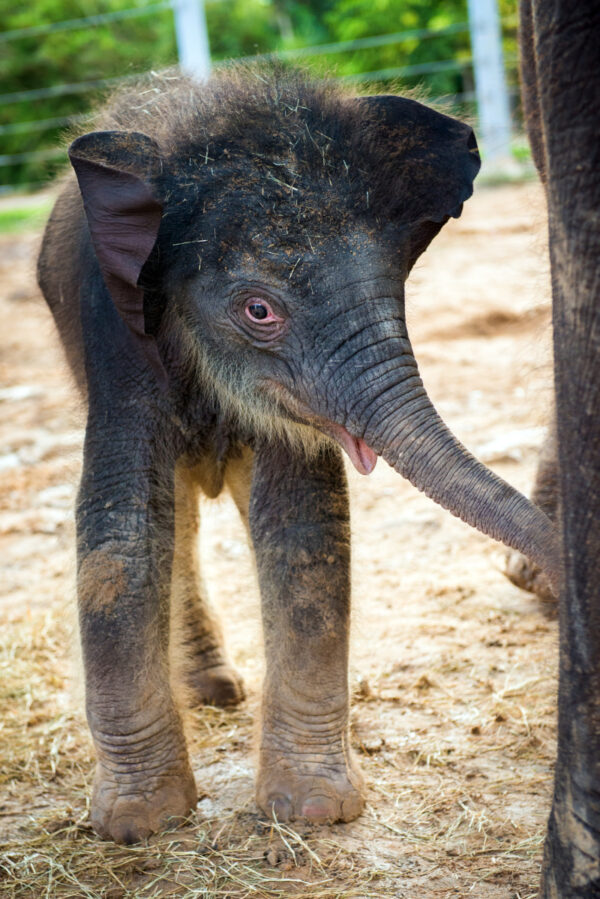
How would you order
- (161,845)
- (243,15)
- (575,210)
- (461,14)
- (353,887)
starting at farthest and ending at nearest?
1. (243,15)
2. (461,14)
3. (161,845)
4. (353,887)
5. (575,210)

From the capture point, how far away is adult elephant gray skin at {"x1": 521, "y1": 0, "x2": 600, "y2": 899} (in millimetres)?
2139

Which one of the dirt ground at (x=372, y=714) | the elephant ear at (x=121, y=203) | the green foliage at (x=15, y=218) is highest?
the green foliage at (x=15, y=218)

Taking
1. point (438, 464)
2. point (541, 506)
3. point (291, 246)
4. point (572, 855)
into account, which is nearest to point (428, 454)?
point (438, 464)

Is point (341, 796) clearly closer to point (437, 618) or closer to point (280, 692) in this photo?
point (280, 692)

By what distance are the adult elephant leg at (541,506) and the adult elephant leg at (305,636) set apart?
1.03 m

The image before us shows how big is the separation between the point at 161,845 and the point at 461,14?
21.1 meters

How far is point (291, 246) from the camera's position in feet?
10.5

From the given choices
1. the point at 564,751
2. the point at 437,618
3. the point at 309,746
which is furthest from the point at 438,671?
the point at 564,751

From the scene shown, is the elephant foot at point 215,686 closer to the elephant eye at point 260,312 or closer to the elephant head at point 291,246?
the elephant head at point 291,246

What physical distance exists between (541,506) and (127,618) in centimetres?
187

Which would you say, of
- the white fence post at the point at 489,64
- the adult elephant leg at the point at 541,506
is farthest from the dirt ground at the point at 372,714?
the white fence post at the point at 489,64

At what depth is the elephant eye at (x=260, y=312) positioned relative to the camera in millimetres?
3309

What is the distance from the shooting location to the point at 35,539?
20.5 feet


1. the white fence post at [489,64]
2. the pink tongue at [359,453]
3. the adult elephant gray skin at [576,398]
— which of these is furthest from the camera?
the white fence post at [489,64]
